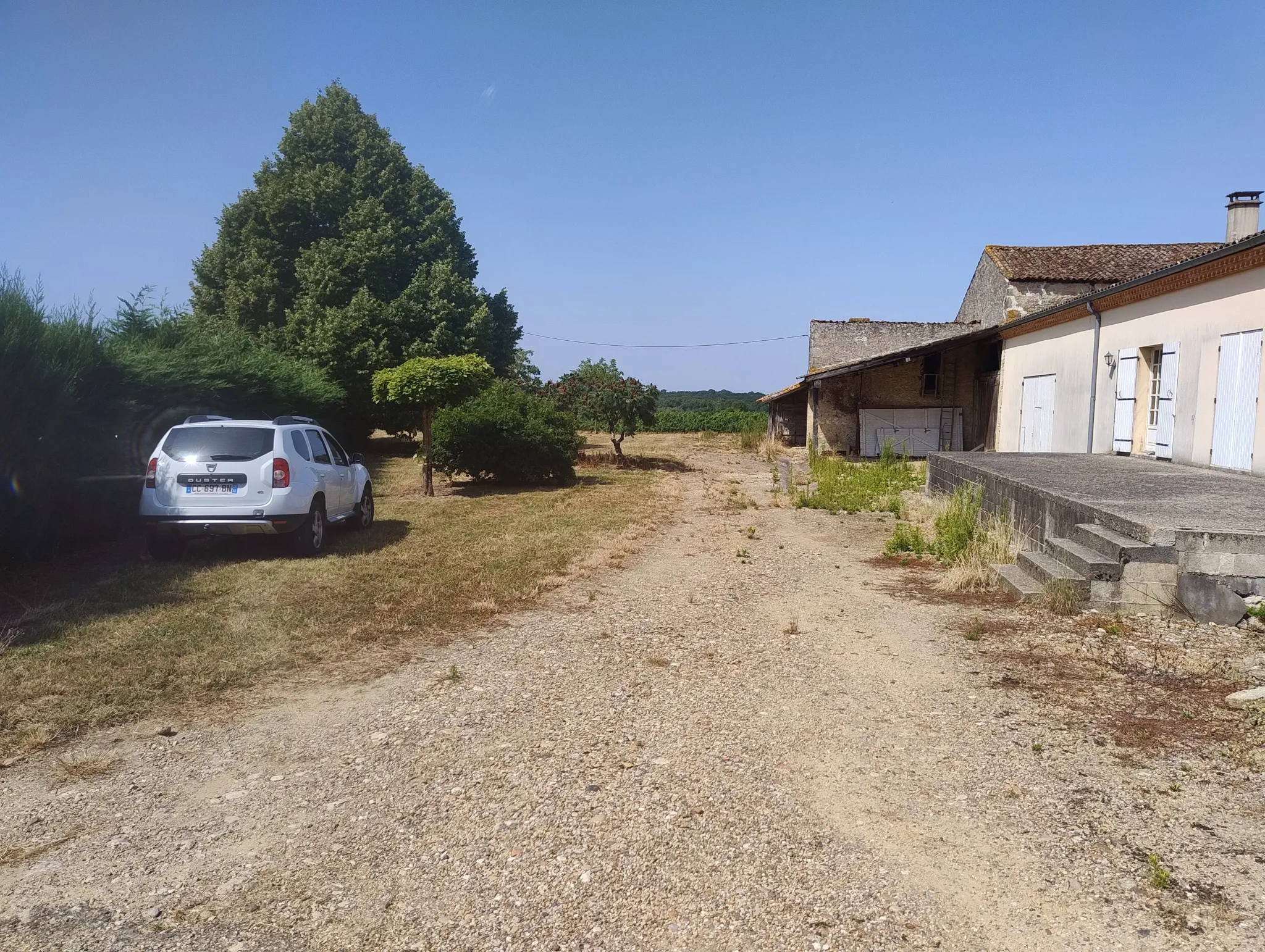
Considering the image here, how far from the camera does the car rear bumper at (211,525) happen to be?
9.04 metres

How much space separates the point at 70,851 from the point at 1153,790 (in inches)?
184

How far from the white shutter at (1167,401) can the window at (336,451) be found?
12.8m

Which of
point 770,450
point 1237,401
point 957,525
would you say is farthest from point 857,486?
point 770,450

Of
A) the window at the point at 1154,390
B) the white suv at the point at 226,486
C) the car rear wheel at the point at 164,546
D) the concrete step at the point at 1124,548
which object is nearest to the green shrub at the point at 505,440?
the white suv at the point at 226,486

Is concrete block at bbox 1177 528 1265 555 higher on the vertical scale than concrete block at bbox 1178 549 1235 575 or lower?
higher

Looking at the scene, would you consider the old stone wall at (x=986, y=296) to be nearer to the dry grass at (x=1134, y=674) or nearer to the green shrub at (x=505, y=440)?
the green shrub at (x=505, y=440)

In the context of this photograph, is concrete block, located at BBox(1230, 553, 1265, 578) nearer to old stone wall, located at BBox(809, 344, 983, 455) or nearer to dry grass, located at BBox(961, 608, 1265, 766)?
dry grass, located at BBox(961, 608, 1265, 766)

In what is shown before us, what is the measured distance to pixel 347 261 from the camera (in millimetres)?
Result: 25266

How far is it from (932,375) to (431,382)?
17.2 metres

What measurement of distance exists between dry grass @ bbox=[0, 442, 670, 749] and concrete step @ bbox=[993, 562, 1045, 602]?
4297mm

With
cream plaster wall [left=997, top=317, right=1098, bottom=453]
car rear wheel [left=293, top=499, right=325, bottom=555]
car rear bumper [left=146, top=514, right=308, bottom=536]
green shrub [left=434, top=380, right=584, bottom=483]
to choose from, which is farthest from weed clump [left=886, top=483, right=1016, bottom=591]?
green shrub [left=434, top=380, right=584, bottom=483]

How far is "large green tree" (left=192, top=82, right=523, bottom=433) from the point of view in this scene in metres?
24.8

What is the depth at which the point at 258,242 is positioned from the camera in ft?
85.7

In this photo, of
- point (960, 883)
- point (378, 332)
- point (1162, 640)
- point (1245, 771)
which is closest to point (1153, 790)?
point (1245, 771)
